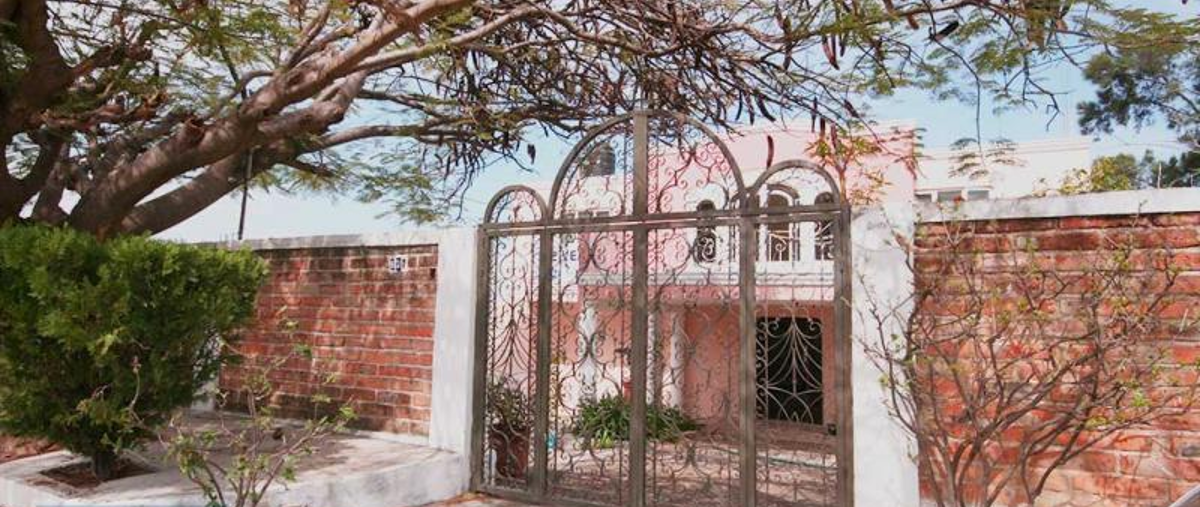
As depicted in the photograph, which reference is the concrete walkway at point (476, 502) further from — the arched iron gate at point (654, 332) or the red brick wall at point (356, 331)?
the red brick wall at point (356, 331)

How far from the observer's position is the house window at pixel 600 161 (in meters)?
5.85

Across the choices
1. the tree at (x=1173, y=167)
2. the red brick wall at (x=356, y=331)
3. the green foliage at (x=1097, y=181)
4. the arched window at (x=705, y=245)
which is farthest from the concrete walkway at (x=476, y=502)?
the tree at (x=1173, y=167)

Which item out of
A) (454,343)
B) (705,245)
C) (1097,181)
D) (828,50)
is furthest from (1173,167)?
(454,343)

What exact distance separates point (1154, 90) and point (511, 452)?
28.3 ft

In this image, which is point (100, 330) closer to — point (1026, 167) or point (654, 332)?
point (654, 332)

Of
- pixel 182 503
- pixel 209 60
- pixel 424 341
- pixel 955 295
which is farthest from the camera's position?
pixel 209 60

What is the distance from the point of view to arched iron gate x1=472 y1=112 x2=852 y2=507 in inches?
196

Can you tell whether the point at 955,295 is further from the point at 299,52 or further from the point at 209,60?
the point at 209,60

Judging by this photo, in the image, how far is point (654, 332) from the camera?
18.1ft

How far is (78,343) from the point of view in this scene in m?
4.61

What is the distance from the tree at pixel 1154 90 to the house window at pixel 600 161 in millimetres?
3432

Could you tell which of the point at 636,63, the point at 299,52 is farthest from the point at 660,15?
the point at 299,52

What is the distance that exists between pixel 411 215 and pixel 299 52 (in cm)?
492

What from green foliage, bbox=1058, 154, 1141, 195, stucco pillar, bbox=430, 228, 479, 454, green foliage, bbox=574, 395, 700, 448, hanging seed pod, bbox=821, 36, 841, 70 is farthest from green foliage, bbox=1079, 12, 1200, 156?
stucco pillar, bbox=430, 228, 479, 454
